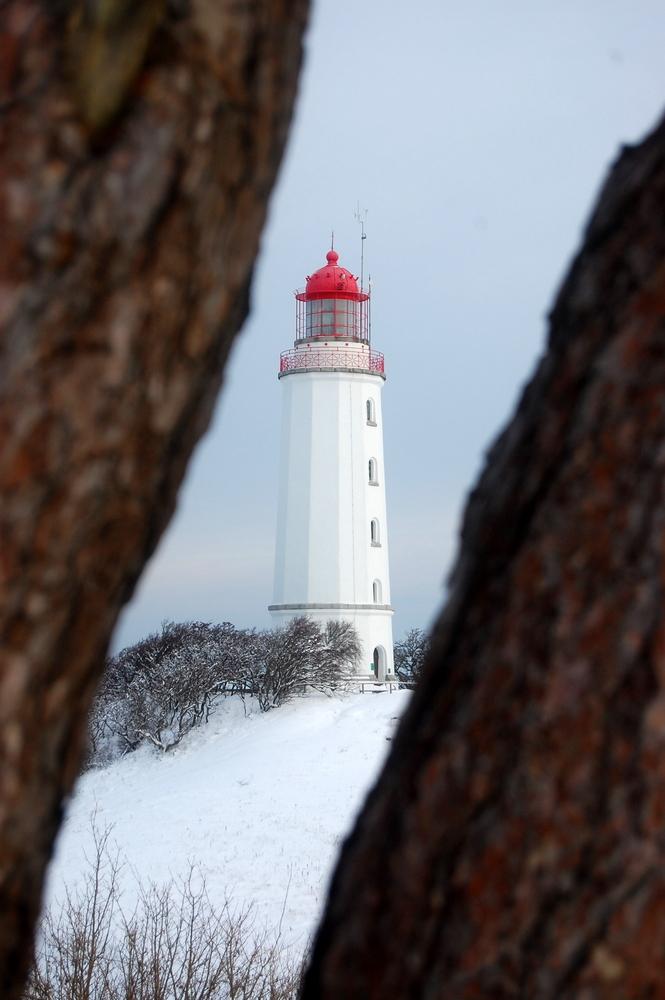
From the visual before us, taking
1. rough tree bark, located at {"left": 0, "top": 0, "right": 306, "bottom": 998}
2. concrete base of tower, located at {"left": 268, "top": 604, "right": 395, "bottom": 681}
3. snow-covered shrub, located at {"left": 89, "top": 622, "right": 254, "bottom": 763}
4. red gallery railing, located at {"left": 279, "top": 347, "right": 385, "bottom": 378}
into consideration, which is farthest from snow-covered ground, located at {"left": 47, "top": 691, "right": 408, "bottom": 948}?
rough tree bark, located at {"left": 0, "top": 0, "right": 306, "bottom": 998}

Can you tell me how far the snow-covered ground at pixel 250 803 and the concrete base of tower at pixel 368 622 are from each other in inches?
158

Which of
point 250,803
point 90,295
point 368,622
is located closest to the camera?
point 90,295

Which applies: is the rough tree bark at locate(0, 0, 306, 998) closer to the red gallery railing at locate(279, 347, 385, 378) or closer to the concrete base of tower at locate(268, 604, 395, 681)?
the concrete base of tower at locate(268, 604, 395, 681)

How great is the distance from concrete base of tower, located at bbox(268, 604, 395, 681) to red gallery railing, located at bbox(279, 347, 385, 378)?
652 cm

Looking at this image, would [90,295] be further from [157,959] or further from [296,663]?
[296,663]

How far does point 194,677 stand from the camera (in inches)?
1049

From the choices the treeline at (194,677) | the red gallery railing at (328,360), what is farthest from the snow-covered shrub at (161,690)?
the red gallery railing at (328,360)

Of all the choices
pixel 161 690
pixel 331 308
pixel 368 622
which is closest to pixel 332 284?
pixel 331 308

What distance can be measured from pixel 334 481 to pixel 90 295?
101ft

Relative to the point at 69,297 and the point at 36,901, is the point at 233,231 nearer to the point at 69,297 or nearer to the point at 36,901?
the point at 69,297

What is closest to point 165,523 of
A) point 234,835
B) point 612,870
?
point 612,870

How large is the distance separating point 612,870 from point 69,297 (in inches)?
29.3

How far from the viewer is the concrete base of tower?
3136 centimetres

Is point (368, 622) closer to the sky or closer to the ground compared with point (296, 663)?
closer to the sky
